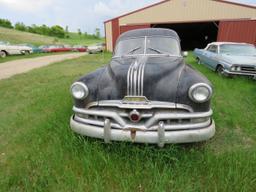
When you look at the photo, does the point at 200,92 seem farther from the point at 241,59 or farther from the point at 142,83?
the point at 241,59

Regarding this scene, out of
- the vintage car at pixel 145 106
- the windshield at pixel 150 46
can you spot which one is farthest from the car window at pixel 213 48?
the vintage car at pixel 145 106

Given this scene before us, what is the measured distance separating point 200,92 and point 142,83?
748 millimetres

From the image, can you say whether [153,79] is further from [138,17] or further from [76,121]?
[138,17]

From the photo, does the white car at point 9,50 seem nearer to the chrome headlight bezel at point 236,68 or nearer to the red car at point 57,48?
the red car at point 57,48

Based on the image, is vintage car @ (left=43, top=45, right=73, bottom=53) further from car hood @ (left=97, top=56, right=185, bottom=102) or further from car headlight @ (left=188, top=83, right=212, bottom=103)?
car headlight @ (left=188, top=83, right=212, bottom=103)

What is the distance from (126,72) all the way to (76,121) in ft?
3.24

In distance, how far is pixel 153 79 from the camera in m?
2.76

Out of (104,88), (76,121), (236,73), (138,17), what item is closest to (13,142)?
(76,121)

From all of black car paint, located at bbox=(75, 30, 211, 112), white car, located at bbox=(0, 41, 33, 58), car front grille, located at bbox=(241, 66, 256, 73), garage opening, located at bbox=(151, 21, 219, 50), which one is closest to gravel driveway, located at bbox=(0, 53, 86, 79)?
white car, located at bbox=(0, 41, 33, 58)

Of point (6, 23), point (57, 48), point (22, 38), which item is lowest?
point (57, 48)

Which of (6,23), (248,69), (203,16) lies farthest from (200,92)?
(6,23)

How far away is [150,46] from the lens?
405cm

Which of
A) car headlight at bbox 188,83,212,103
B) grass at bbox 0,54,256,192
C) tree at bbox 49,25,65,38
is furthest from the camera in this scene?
tree at bbox 49,25,65,38

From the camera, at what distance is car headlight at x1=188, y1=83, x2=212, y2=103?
2588mm
